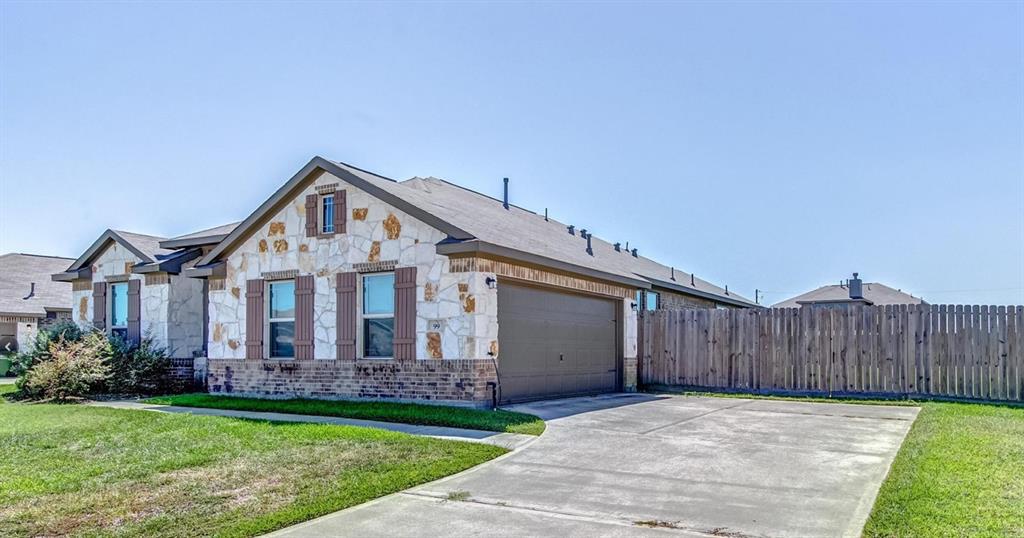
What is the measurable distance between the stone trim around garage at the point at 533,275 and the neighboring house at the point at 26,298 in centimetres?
1862

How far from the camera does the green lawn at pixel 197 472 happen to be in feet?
20.0

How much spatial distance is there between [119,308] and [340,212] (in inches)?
332

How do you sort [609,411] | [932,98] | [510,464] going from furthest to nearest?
[932,98] → [609,411] → [510,464]

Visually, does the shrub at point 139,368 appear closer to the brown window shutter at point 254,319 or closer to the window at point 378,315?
the brown window shutter at point 254,319

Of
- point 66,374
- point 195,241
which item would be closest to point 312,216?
point 195,241

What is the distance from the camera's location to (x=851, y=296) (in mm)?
32844

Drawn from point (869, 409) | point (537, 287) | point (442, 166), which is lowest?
point (869, 409)

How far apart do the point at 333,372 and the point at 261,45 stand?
19.8ft

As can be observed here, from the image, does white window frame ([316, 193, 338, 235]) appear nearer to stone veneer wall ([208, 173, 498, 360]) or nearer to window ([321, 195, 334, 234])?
window ([321, 195, 334, 234])

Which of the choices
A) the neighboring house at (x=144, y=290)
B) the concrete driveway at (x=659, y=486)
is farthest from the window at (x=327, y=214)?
the concrete driveway at (x=659, y=486)

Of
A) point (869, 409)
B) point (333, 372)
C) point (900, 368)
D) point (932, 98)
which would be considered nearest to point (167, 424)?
point (333, 372)

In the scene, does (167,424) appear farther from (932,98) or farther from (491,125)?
(932,98)

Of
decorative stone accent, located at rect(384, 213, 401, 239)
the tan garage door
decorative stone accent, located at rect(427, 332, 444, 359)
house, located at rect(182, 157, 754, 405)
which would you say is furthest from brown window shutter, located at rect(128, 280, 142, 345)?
the tan garage door

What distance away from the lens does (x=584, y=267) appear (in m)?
15.8
